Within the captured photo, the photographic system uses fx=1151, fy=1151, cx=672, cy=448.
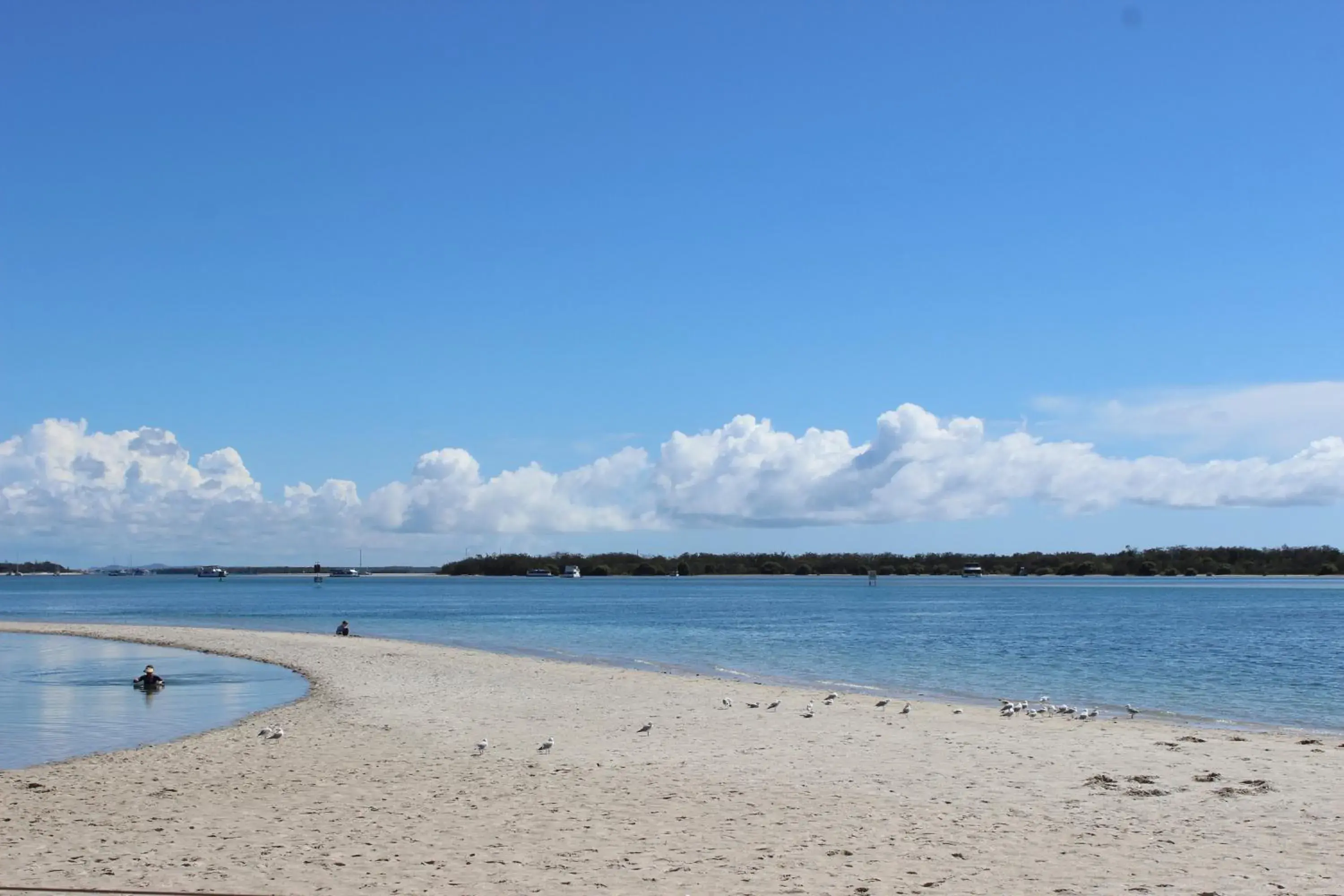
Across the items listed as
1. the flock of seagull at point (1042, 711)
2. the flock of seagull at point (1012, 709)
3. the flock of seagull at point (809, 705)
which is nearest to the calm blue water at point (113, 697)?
the flock of seagull at point (1012, 709)

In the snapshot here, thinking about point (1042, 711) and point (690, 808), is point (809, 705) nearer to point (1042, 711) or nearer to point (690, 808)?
point (1042, 711)

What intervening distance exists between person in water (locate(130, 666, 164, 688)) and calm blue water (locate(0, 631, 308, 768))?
276 mm

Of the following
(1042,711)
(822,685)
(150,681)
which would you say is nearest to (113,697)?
(150,681)

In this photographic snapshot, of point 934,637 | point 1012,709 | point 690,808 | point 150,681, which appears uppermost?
point 690,808

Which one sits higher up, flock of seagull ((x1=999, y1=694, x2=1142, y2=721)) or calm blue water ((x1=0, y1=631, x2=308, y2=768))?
flock of seagull ((x1=999, y1=694, x2=1142, y2=721))

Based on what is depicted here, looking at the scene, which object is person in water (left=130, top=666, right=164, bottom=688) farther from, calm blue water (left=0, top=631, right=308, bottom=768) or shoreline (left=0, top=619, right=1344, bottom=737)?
shoreline (left=0, top=619, right=1344, bottom=737)

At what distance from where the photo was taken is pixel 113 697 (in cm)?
3105

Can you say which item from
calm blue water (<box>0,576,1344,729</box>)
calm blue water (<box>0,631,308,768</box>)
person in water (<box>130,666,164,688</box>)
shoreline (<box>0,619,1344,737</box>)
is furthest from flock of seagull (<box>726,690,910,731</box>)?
person in water (<box>130,666,164,688</box>)

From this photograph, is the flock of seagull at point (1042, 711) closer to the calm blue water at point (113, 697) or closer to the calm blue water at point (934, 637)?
the calm blue water at point (934, 637)

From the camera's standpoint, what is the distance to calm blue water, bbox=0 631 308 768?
22938 millimetres

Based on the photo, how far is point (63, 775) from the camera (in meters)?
18.1

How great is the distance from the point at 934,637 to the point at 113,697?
4723 cm

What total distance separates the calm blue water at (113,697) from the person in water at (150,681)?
276mm

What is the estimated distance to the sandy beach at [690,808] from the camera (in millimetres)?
11859
